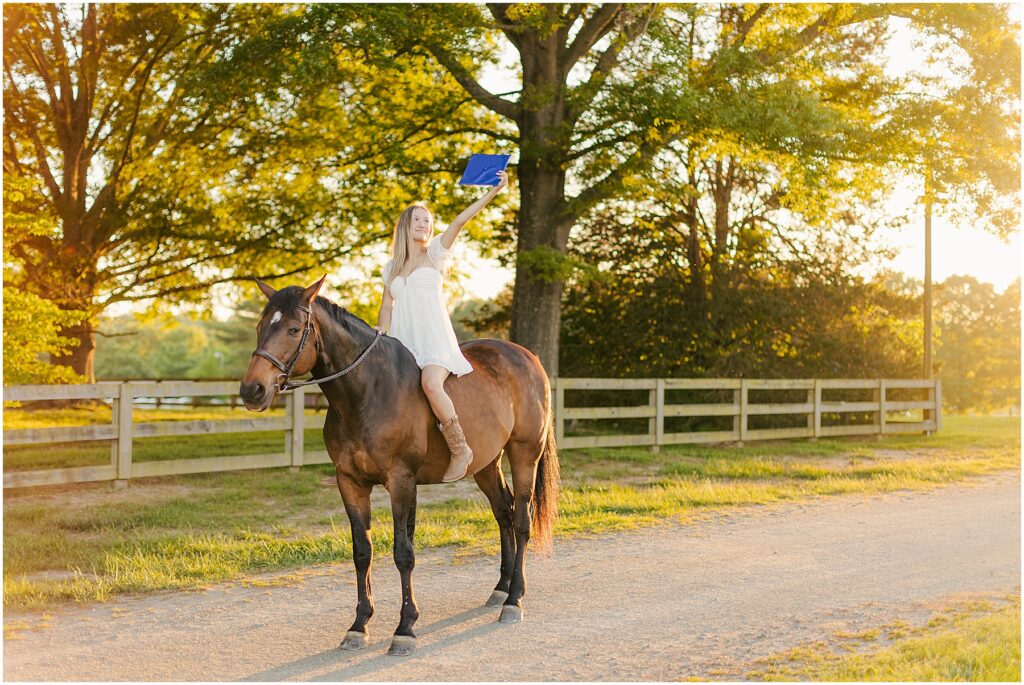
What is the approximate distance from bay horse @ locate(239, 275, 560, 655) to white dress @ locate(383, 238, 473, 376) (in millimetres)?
109

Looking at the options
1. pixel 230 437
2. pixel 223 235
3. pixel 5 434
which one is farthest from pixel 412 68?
pixel 230 437

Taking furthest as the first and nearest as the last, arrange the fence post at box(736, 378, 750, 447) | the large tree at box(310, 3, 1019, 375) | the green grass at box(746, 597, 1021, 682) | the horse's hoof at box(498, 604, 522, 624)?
the fence post at box(736, 378, 750, 447)
the large tree at box(310, 3, 1019, 375)
the horse's hoof at box(498, 604, 522, 624)
the green grass at box(746, 597, 1021, 682)

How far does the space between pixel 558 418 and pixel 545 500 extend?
6.73m

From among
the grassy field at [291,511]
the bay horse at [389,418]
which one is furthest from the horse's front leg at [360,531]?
the grassy field at [291,511]

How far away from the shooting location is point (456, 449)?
5109mm

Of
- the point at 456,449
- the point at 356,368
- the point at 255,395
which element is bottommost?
the point at 456,449

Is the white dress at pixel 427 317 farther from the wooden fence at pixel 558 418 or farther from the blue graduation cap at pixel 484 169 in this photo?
the wooden fence at pixel 558 418

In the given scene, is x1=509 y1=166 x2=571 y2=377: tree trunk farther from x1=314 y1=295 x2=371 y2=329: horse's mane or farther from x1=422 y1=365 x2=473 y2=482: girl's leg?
x1=314 y1=295 x2=371 y2=329: horse's mane

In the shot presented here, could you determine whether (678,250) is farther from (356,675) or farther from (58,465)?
(356,675)

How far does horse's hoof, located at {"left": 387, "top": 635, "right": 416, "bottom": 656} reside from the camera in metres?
4.53

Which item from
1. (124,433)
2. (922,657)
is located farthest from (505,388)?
(124,433)

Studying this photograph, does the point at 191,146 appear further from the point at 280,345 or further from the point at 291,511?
the point at 280,345

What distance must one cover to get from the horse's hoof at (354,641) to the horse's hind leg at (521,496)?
977mm

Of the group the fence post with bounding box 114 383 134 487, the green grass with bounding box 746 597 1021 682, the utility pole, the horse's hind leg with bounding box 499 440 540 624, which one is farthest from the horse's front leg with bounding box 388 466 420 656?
the utility pole
